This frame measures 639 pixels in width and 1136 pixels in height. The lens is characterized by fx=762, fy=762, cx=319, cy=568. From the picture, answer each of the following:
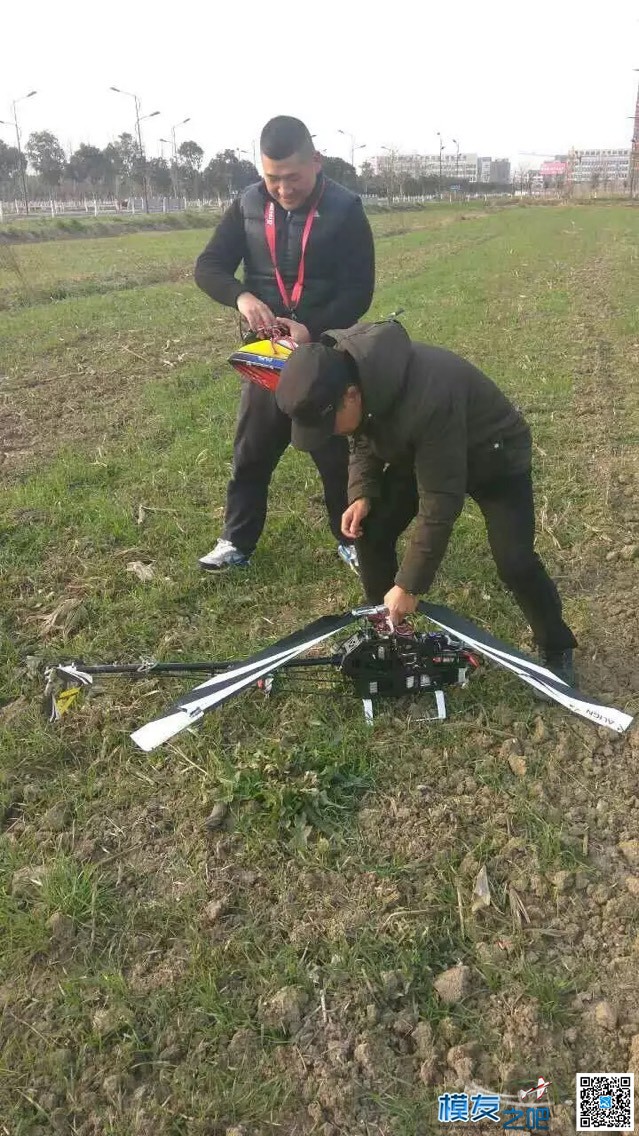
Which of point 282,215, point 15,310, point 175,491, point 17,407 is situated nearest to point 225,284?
→ point 282,215

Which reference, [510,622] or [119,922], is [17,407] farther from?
[119,922]

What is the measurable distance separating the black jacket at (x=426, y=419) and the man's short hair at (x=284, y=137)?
132 centimetres

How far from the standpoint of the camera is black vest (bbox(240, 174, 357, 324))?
13.4 ft

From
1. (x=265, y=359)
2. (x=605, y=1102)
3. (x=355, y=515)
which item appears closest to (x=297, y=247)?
(x=265, y=359)

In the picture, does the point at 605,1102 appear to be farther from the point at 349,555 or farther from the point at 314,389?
the point at 349,555

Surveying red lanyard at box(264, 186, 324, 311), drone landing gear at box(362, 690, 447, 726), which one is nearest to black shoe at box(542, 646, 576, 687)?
drone landing gear at box(362, 690, 447, 726)

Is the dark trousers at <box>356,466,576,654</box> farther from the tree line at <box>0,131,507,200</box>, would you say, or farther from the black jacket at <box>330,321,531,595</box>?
→ the tree line at <box>0,131,507,200</box>

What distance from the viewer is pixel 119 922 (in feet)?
8.77

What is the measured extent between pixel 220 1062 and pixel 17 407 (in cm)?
781

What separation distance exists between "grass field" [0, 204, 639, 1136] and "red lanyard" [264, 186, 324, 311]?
64.6 inches

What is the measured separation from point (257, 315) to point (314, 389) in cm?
161

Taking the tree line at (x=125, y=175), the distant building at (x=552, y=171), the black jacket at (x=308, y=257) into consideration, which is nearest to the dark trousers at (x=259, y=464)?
the black jacket at (x=308, y=257)

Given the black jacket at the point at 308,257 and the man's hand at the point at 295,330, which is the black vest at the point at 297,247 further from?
the man's hand at the point at 295,330

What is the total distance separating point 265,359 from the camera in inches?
147
